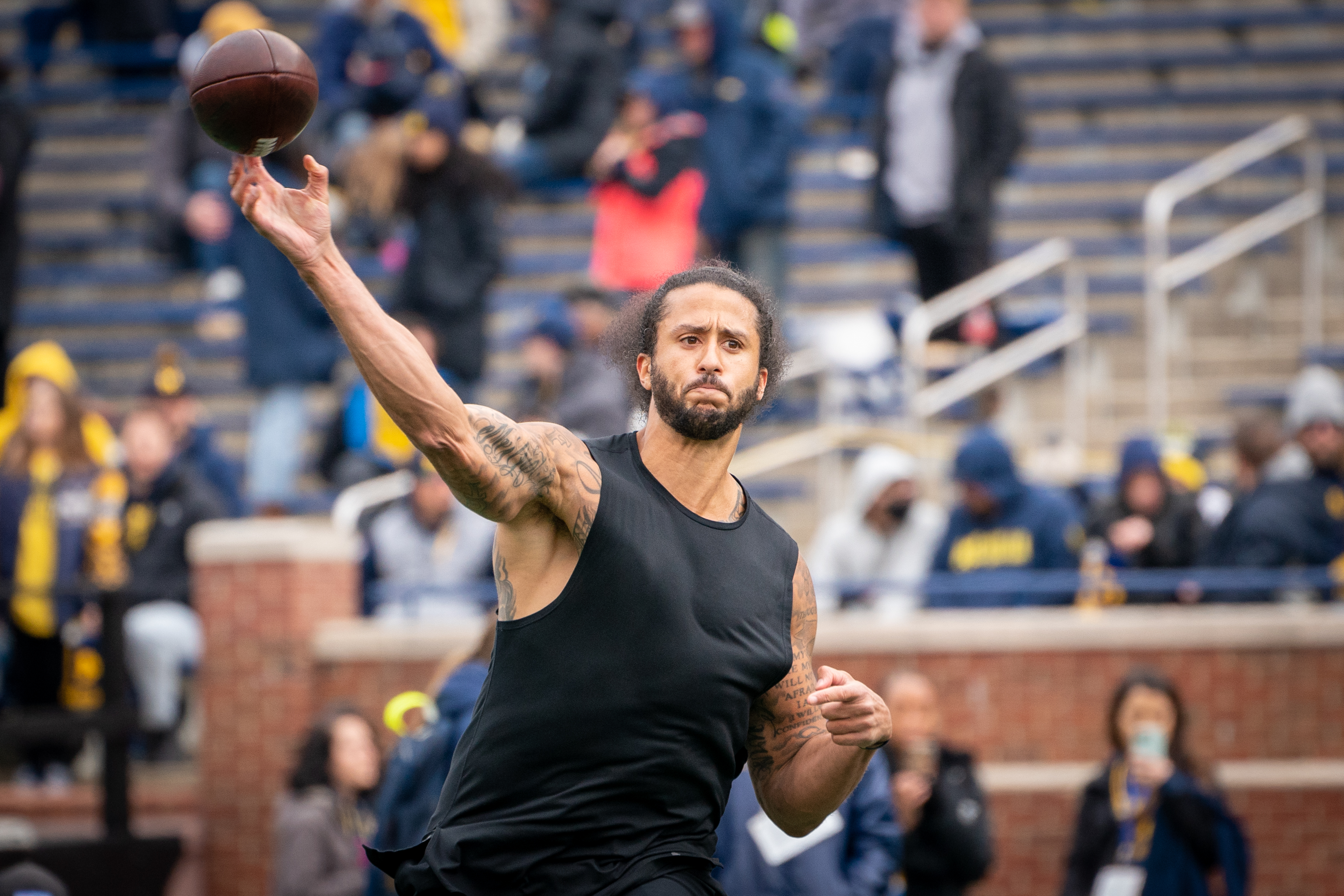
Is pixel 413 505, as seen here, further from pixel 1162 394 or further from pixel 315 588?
pixel 1162 394

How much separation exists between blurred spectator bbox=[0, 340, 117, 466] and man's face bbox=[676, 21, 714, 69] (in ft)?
13.7

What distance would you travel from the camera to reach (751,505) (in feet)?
13.4

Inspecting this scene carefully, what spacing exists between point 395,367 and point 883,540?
238 inches

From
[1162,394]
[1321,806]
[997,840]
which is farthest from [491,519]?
[1162,394]

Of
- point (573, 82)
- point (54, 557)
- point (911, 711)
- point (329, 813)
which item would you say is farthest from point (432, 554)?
point (573, 82)

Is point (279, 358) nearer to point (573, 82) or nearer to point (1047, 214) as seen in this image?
point (573, 82)

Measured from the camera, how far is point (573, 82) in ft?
39.5

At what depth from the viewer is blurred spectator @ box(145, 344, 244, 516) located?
10031 millimetres

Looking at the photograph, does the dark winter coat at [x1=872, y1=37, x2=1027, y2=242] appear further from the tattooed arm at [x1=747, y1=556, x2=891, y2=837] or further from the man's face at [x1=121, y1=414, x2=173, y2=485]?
the tattooed arm at [x1=747, y1=556, x2=891, y2=837]

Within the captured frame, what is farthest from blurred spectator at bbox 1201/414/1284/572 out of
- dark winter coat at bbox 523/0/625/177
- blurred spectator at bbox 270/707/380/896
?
dark winter coat at bbox 523/0/625/177

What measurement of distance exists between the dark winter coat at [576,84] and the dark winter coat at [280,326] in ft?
7.70

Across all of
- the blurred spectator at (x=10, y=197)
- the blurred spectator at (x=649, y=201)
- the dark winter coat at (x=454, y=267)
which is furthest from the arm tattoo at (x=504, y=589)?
the blurred spectator at (x=10, y=197)

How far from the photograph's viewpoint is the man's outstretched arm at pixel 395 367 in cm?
343

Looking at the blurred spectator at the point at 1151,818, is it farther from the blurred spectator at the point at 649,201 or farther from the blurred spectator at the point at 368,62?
the blurred spectator at the point at 368,62
